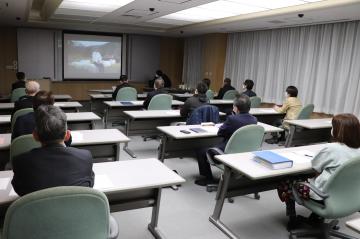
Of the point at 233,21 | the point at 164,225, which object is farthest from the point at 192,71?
the point at 164,225

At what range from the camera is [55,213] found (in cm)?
A: 137

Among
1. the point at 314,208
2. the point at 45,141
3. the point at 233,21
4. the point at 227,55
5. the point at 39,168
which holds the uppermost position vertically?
the point at 233,21

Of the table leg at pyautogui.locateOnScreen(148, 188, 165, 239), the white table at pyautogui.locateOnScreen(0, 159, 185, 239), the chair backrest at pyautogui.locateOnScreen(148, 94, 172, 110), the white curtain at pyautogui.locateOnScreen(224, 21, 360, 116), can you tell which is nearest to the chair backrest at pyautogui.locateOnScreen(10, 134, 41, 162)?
the white table at pyautogui.locateOnScreen(0, 159, 185, 239)

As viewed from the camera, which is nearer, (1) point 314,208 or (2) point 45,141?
(2) point 45,141

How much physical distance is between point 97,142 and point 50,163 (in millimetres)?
1553

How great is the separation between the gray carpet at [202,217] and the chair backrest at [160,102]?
84.9 inches

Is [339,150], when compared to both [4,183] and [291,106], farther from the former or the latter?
[291,106]

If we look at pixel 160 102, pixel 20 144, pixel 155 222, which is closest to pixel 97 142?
pixel 20 144

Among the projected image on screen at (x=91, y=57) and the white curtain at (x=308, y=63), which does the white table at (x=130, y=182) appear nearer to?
the white curtain at (x=308, y=63)

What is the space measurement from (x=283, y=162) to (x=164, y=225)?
49.0 inches

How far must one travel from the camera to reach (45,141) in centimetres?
166

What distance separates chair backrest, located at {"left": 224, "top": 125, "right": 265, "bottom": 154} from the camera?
10.5 ft

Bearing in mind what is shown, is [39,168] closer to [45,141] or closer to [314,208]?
[45,141]

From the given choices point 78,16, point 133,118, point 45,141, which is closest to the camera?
point 45,141
